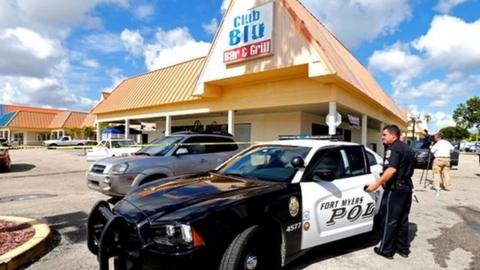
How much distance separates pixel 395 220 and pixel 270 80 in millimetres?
9634

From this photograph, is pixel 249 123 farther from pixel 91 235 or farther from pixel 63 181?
pixel 91 235

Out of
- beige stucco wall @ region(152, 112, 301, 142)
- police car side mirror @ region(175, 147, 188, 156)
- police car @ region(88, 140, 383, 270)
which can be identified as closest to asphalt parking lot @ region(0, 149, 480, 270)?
police car @ region(88, 140, 383, 270)

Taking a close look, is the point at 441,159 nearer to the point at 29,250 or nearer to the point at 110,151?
the point at 29,250

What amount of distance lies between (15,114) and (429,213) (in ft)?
202

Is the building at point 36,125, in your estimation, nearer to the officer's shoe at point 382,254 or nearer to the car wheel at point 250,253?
the officer's shoe at point 382,254

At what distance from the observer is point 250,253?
334 cm

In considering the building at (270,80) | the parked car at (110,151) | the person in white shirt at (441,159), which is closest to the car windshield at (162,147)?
the building at (270,80)

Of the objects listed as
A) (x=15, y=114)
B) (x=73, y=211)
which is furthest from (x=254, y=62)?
(x=15, y=114)

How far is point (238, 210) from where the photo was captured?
331 centimetres

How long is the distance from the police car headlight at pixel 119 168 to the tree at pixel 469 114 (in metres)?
72.2

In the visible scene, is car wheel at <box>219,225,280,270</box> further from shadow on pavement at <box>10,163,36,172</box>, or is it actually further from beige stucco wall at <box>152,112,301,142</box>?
shadow on pavement at <box>10,163,36,172</box>

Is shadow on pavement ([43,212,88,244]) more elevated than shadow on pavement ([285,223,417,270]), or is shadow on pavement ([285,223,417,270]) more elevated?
shadow on pavement ([43,212,88,244])

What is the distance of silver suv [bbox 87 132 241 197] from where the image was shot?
7066 millimetres

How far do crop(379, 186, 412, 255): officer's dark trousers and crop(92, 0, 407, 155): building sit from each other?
6827mm
